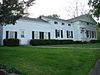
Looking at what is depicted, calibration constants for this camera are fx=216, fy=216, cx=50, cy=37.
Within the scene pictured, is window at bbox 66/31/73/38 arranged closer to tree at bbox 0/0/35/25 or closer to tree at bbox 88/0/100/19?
tree at bbox 88/0/100/19

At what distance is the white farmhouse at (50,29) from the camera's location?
3348 centimetres

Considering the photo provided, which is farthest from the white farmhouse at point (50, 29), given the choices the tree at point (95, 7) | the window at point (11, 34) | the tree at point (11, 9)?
the tree at point (11, 9)

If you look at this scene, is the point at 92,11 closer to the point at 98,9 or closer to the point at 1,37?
the point at 98,9

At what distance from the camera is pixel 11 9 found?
1528cm

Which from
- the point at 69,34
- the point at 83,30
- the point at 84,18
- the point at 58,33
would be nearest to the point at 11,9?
the point at 58,33

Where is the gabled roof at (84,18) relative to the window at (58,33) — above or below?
above

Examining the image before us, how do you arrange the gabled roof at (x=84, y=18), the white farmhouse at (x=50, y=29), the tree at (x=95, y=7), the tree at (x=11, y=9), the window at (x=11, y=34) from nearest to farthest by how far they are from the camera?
the tree at (x=11, y=9) → the window at (x=11, y=34) → the white farmhouse at (x=50, y=29) → the tree at (x=95, y=7) → the gabled roof at (x=84, y=18)

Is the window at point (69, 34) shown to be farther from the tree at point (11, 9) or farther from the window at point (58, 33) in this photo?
the tree at point (11, 9)

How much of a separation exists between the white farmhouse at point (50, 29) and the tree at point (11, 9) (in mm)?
15783

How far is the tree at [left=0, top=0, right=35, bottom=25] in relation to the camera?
14992mm

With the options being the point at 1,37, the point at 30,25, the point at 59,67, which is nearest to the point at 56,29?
the point at 30,25

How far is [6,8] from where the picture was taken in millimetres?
15047

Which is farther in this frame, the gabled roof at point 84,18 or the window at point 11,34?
the gabled roof at point 84,18

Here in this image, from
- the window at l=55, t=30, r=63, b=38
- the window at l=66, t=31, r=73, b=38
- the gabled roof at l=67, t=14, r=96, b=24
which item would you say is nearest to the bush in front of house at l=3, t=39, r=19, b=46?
the window at l=55, t=30, r=63, b=38
